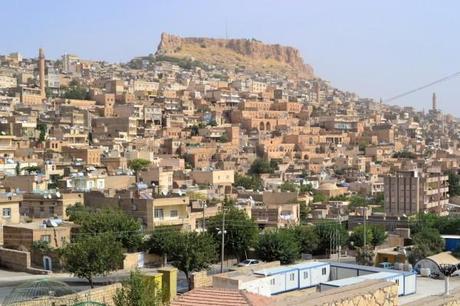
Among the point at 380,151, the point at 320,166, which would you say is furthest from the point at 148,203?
the point at 380,151

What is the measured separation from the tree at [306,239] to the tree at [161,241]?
138 inches

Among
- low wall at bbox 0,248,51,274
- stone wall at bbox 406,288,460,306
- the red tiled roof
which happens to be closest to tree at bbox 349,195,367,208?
low wall at bbox 0,248,51,274

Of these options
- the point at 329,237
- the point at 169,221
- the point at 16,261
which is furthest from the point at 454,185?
the point at 16,261

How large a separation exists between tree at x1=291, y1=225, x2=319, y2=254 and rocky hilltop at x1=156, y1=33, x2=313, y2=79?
107084 mm

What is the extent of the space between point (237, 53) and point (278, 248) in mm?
124676

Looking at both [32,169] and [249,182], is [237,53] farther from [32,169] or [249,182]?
[32,169]

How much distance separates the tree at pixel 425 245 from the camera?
18.7 metres

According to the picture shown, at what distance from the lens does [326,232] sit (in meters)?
21.8

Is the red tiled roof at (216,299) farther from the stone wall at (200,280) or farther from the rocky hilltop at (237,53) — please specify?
the rocky hilltop at (237,53)

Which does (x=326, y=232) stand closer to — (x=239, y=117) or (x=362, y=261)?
(x=362, y=261)

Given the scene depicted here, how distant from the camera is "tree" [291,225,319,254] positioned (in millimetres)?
21297

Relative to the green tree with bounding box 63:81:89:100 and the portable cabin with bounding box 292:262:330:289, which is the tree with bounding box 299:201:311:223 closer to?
the portable cabin with bounding box 292:262:330:289

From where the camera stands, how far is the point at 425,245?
19.1 m

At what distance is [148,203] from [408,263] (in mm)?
7817
